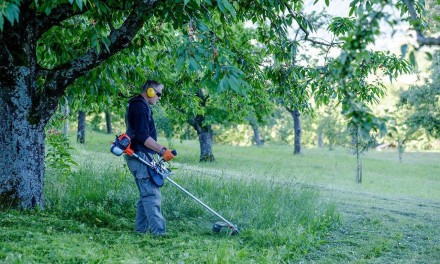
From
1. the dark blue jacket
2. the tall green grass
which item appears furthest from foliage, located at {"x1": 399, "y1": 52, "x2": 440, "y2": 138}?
the dark blue jacket

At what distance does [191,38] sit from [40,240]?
264 centimetres

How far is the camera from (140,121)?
6.09m

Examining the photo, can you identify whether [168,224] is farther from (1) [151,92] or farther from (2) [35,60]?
(2) [35,60]

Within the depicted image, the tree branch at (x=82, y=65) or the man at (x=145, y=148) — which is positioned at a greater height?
the tree branch at (x=82, y=65)

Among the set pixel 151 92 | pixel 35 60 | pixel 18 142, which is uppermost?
pixel 35 60

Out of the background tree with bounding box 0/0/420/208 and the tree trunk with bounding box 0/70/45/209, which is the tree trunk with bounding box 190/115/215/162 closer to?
the background tree with bounding box 0/0/420/208

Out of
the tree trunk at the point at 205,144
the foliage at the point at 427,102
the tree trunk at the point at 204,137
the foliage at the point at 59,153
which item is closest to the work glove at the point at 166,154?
the foliage at the point at 59,153

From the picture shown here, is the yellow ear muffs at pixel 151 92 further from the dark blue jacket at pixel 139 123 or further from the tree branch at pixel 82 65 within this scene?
the tree branch at pixel 82 65

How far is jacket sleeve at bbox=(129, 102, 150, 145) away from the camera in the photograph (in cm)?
608

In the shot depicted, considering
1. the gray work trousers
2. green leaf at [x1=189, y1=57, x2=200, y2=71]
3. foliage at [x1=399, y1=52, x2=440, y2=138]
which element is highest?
foliage at [x1=399, y1=52, x2=440, y2=138]

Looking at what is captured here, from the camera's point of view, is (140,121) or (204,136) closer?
(140,121)

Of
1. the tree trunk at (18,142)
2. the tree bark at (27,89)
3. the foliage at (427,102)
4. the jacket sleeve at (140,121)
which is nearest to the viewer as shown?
the jacket sleeve at (140,121)

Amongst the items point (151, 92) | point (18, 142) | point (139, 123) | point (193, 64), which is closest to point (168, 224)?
point (139, 123)

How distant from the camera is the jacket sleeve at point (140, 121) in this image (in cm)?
608
